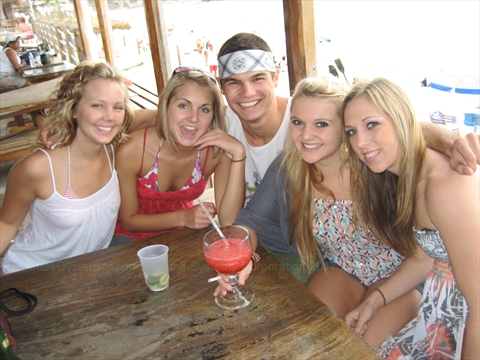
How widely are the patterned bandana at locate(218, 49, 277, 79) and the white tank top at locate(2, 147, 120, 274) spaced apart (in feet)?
2.75

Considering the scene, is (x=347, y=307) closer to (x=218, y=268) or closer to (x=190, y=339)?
(x=218, y=268)

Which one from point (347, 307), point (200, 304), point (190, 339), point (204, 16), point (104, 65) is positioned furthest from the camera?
point (204, 16)

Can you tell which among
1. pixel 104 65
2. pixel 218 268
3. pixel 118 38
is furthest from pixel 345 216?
pixel 118 38

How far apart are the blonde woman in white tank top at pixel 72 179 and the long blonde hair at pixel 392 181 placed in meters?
1.16

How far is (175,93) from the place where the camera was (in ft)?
6.81

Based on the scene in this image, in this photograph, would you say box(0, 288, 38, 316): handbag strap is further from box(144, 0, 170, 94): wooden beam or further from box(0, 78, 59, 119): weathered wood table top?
box(0, 78, 59, 119): weathered wood table top

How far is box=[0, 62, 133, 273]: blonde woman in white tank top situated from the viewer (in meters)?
1.80

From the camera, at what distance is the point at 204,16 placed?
9.72m

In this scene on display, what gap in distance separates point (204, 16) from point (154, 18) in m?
5.99

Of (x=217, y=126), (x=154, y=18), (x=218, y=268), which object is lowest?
(x=218, y=268)

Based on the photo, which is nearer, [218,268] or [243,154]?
[218,268]

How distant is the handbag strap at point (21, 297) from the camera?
3.95 feet

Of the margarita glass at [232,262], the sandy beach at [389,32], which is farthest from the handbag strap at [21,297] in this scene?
the sandy beach at [389,32]

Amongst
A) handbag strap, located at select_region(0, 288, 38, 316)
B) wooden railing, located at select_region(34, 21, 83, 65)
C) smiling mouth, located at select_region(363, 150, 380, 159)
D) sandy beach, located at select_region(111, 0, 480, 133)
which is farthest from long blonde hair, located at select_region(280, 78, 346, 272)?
wooden railing, located at select_region(34, 21, 83, 65)
